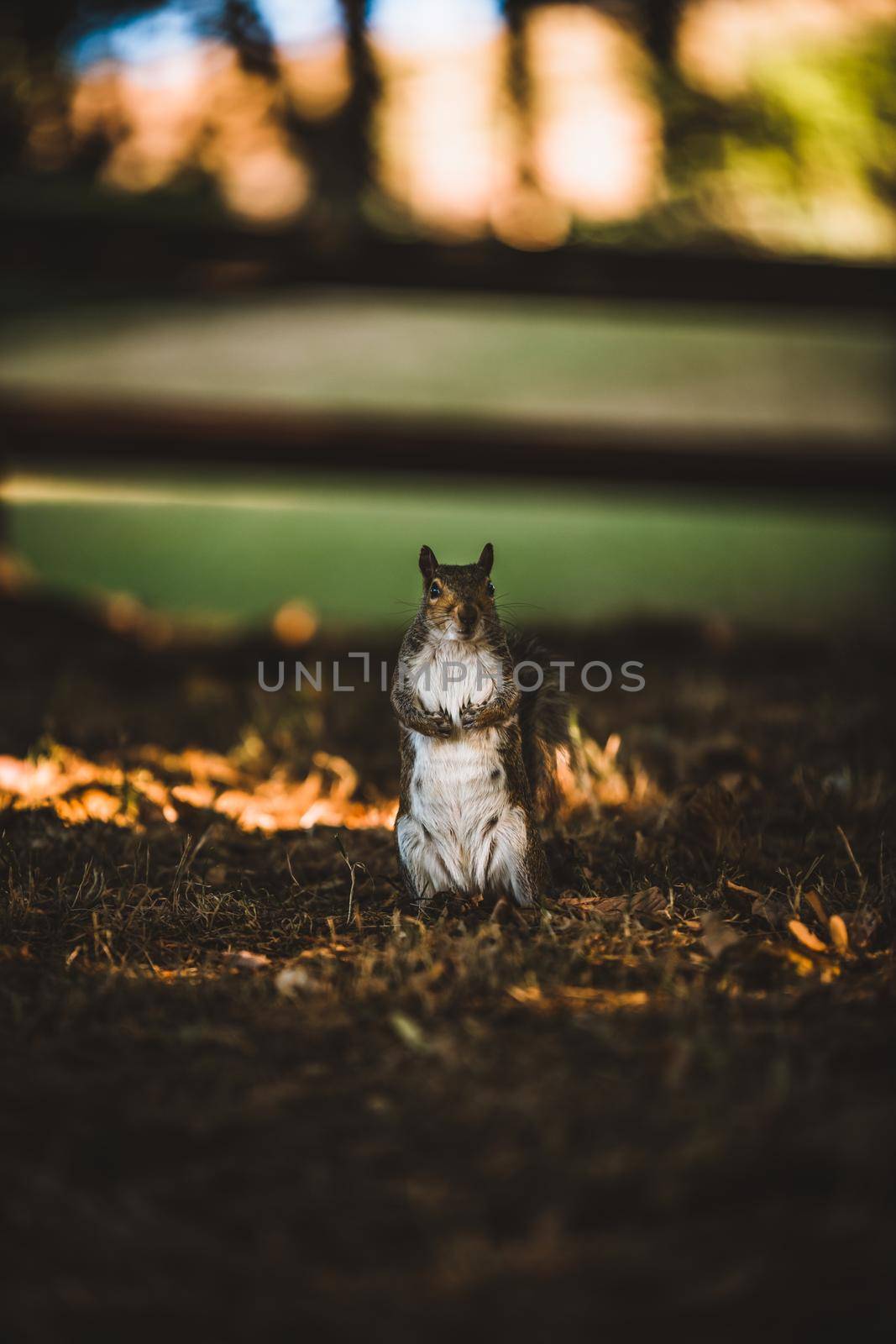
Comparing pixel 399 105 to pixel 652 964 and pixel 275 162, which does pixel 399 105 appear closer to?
pixel 275 162

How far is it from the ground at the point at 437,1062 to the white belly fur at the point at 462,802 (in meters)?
0.10

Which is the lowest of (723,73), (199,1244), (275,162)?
(199,1244)

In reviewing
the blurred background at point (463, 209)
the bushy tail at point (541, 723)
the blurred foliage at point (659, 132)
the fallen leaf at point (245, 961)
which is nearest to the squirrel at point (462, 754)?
the bushy tail at point (541, 723)

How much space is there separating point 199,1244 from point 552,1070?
1.86 ft

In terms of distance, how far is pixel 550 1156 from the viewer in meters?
1.36

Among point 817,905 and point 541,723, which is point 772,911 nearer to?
point 817,905

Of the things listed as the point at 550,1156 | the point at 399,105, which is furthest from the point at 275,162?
the point at 550,1156

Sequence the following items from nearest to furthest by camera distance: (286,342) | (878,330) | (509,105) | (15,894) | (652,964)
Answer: (652,964) < (15,894) < (509,105) < (878,330) < (286,342)

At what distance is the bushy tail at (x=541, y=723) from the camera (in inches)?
95.7

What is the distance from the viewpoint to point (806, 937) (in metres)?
1.96

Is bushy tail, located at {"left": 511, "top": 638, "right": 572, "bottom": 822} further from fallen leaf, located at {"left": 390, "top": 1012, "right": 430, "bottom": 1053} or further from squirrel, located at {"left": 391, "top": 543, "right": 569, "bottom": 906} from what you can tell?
fallen leaf, located at {"left": 390, "top": 1012, "right": 430, "bottom": 1053}

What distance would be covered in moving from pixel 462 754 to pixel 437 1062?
695 millimetres

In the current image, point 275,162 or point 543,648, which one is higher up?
point 275,162

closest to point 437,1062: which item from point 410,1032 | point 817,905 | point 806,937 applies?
point 410,1032
